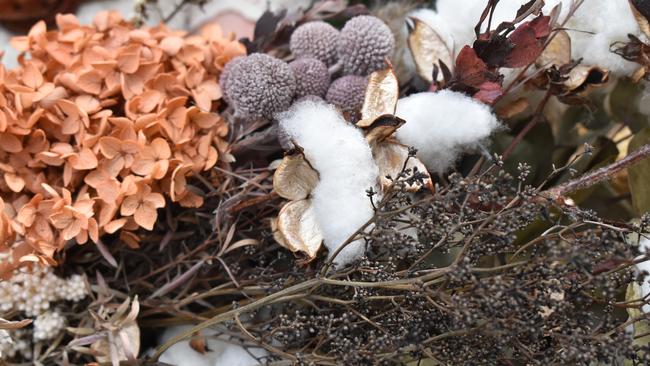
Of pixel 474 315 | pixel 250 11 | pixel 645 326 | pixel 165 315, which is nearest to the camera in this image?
pixel 474 315

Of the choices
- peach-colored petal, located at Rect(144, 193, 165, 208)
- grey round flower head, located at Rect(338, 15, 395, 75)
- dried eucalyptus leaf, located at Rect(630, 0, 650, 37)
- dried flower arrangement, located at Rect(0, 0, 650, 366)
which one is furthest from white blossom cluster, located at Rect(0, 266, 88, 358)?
dried eucalyptus leaf, located at Rect(630, 0, 650, 37)

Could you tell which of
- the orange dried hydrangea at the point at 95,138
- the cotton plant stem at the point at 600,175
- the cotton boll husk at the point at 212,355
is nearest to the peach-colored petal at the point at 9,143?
the orange dried hydrangea at the point at 95,138

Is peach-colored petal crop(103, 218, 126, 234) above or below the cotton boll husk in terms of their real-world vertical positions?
above

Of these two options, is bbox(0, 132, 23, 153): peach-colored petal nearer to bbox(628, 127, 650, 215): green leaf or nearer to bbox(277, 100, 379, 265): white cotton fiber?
bbox(277, 100, 379, 265): white cotton fiber

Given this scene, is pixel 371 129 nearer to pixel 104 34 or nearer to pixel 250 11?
pixel 104 34

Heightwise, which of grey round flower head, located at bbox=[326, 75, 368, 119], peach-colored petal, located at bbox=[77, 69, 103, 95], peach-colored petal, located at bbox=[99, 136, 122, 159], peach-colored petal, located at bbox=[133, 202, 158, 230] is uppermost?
grey round flower head, located at bbox=[326, 75, 368, 119]

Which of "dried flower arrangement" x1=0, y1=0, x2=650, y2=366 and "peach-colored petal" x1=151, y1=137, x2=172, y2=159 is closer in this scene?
"dried flower arrangement" x1=0, y1=0, x2=650, y2=366

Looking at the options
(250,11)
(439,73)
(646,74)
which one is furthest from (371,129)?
(250,11)
